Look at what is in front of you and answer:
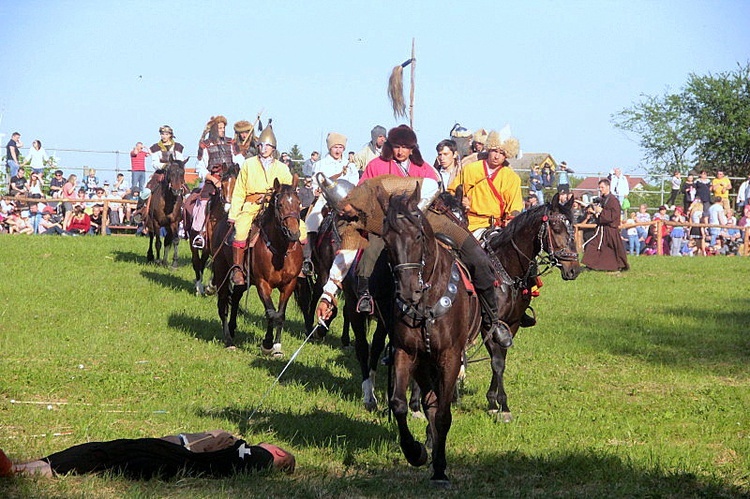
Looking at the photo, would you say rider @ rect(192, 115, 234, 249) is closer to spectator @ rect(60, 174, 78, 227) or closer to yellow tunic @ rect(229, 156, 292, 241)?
yellow tunic @ rect(229, 156, 292, 241)

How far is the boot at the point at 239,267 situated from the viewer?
1455 centimetres

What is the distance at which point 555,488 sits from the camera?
796cm

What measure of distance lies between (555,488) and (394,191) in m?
2.94

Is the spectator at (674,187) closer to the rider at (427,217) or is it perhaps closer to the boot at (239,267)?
the boot at (239,267)

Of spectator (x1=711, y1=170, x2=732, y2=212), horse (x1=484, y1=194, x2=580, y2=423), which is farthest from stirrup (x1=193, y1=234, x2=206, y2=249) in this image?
spectator (x1=711, y1=170, x2=732, y2=212)

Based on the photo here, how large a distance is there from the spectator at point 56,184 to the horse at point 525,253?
21795 mm

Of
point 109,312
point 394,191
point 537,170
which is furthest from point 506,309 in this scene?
point 537,170

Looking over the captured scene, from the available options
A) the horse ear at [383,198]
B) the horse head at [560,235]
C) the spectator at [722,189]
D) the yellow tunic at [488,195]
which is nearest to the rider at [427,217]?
the horse ear at [383,198]

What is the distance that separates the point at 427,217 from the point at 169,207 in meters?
15.3

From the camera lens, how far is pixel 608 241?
26.8 meters

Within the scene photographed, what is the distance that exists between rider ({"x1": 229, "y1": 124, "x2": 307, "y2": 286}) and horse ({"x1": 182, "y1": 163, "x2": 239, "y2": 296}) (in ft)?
3.72

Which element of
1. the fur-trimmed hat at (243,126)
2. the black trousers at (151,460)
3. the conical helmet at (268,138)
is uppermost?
the fur-trimmed hat at (243,126)

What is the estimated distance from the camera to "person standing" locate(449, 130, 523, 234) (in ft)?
40.3

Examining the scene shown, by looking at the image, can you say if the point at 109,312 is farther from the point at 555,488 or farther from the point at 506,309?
the point at 555,488
